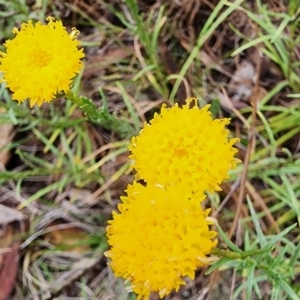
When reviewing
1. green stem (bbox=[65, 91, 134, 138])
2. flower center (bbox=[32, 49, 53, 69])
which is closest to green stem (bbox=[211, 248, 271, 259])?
green stem (bbox=[65, 91, 134, 138])

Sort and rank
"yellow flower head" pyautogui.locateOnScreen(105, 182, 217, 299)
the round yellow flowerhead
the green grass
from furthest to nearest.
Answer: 1. the green grass
2. the round yellow flowerhead
3. "yellow flower head" pyautogui.locateOnScreen(105, 182, 217, 299)

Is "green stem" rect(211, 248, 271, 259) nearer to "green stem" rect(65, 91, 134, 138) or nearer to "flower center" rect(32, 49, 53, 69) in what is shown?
"green stem" rect(65, 91, 134, 138)

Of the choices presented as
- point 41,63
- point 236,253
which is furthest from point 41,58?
point 236,253

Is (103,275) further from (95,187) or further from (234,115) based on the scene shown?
(234,115)

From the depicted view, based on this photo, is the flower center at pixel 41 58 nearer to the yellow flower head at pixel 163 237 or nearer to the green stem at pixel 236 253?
the yellow flower head at pixel 163 237

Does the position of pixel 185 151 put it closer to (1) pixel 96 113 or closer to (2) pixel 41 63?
(1) pixel 96 113

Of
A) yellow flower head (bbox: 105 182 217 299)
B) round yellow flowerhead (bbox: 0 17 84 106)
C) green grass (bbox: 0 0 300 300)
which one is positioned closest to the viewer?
yellow flower head (bbox: 105 182 217 299)
